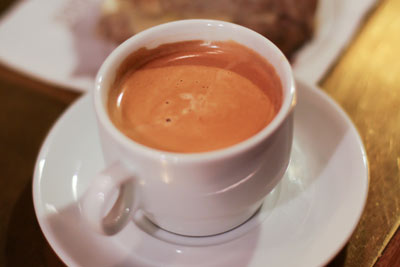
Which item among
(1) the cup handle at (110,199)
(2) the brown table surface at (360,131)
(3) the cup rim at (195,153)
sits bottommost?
(2) the brown table surface at (360,131)

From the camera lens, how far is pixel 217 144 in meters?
0.64

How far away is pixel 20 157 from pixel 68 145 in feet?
0.60

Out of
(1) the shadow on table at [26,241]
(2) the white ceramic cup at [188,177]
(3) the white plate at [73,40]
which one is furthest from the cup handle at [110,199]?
(3) the white plate at [73,40]

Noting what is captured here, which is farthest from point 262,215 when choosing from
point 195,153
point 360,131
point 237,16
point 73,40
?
point 73,40

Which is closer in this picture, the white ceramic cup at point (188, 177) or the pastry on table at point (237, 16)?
the white ceramic cup at point (188, 177)

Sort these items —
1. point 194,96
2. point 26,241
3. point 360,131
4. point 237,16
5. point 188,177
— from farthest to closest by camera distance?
point 237,16
point 360,131
point 26,241
point 194,96
point 188,177

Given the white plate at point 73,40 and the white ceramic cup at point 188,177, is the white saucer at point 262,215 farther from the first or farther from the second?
the white plate at point 73,40

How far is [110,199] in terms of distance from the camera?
61 centimetres

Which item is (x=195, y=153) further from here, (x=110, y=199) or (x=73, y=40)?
(x=73, y=40)

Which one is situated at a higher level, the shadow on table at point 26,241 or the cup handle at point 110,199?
the cup handle at point 110,199

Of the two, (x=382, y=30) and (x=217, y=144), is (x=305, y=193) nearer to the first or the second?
(x=217, y=144)

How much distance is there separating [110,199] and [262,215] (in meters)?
0.28

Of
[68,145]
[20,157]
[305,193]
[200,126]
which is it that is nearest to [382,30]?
[305,193]

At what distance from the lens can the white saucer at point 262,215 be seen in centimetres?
69
